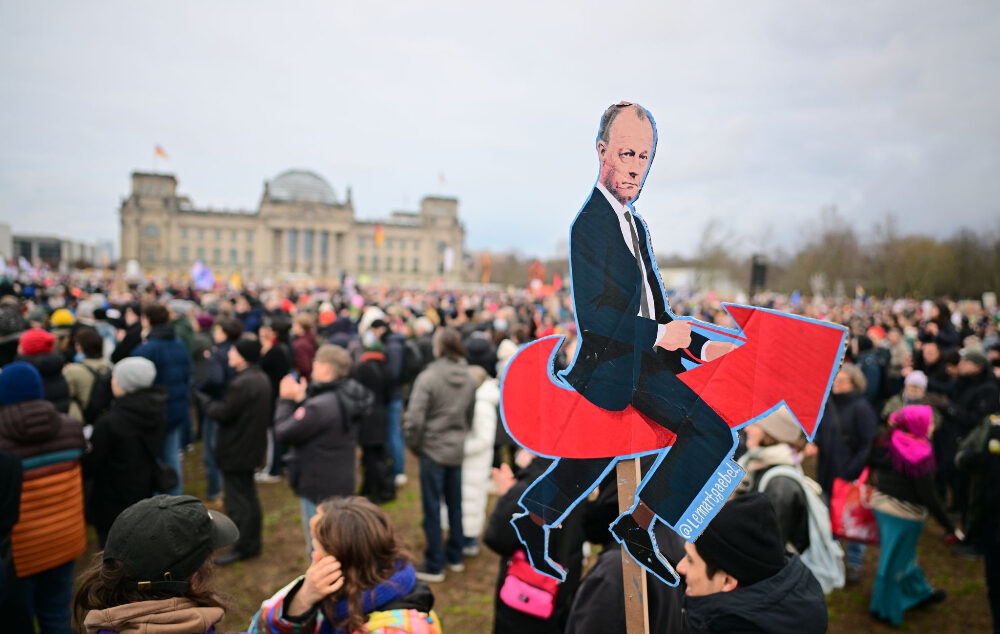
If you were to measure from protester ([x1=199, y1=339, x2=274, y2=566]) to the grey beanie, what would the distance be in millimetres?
698

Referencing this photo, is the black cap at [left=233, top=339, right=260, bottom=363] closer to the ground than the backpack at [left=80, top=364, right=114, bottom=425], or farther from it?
farther from it

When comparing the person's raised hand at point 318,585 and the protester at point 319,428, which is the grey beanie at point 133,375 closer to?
the protester at point 319,428

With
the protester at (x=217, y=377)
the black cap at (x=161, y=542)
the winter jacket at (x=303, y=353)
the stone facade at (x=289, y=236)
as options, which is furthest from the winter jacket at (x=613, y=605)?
the stone facade at (x=289, y=236)

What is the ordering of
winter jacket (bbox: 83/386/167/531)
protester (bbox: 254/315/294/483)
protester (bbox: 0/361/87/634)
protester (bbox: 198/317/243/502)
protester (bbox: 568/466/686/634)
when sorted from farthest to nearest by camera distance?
1. protester (bbox: 254/315/294/483)
2. protester (bbox: 198/317/243/502)
3. winter jacket (bbox: 83/386/167/531)
4. protester (bbox: 0/361/87/634)
5. protester (bbox: 568/466/686/634)

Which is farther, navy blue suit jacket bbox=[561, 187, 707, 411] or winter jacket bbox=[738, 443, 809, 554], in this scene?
winter jacket bbox=[738, 443, 809, 554]

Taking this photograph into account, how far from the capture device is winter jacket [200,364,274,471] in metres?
4.35

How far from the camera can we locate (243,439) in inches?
172

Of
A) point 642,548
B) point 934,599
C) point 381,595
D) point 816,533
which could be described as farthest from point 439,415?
point 934,599

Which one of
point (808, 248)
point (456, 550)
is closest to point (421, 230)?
point (808, 248)

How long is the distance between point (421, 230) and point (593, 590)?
274 feet

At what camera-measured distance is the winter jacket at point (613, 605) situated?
1.63 meters

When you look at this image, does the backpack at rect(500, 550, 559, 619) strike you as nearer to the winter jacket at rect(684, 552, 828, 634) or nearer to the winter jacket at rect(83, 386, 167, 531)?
the winter jacket at rect(684, 552, 828, 634)

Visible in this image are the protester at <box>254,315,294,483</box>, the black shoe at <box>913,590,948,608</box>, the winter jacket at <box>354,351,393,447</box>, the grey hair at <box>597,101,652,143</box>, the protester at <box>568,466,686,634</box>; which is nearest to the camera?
the grey hair at <box>597,101,652,143</box>

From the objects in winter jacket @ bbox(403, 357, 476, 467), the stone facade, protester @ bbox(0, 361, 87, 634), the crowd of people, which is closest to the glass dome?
the stone facade
